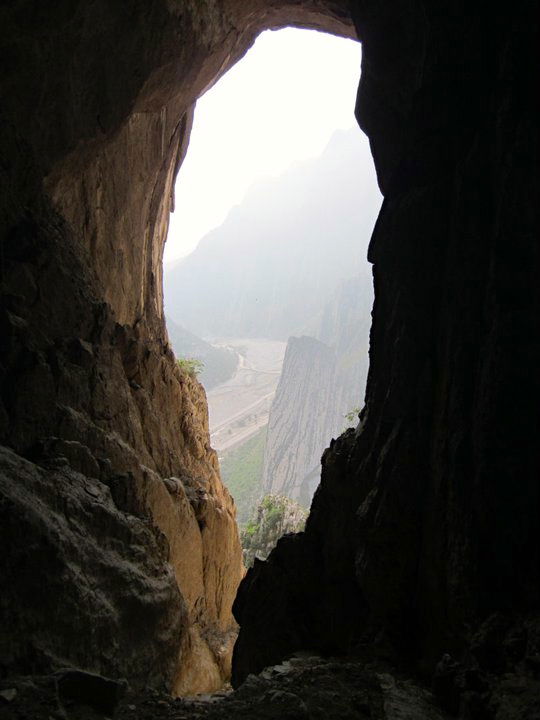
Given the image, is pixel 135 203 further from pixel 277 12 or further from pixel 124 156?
pixel 277 12

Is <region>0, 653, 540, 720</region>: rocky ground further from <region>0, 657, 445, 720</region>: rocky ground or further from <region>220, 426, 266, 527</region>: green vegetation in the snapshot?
<region>220, 426, 266, 527</region>: green vegetation

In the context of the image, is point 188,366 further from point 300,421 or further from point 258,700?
point 300,421

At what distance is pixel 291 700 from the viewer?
5.57 meters

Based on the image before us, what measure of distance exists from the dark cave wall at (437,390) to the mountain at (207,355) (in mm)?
114016

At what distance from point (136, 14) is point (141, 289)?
29.2ft

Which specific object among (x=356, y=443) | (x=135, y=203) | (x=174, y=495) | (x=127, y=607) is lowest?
(x=127, y=607)

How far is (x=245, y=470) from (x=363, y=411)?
85920 millimetres

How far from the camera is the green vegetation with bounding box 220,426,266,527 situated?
86188 mm

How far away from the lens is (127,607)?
7816mm

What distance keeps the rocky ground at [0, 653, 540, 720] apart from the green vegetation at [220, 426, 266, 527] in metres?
77.5

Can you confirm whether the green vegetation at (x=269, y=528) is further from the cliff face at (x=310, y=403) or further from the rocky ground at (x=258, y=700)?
the cliff face at (x=310, y=403)

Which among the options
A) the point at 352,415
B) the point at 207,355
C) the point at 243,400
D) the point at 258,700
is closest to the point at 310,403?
the point at 243,400

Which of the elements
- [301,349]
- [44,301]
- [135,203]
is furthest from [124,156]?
[301,349]

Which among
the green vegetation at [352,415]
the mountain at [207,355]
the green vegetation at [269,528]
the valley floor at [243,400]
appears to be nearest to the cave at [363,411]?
the green vegetation at [352,415]
